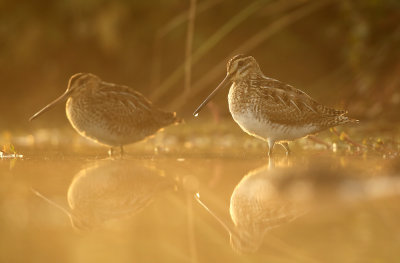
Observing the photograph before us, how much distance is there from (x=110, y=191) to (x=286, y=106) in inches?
92.1

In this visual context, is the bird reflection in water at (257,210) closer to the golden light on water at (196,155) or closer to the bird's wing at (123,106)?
the golden light on water at (196,155)

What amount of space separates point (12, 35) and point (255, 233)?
25.7ft

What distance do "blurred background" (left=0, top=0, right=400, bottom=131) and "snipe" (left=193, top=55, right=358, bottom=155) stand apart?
265 cm

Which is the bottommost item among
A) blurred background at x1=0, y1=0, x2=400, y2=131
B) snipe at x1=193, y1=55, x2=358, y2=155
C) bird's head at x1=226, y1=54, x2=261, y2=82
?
snipe at x1=193, y1=55, x2=358, y2=155

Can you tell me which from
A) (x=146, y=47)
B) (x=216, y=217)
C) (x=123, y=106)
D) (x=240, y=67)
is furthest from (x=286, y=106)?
(x=146, y=47)

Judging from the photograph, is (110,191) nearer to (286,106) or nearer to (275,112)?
(275,112)

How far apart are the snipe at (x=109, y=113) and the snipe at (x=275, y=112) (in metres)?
0.96

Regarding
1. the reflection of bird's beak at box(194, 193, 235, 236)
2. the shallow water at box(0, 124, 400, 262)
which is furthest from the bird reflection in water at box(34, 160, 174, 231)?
the reflection of bird's beak at box(194, 193, 235, 236)

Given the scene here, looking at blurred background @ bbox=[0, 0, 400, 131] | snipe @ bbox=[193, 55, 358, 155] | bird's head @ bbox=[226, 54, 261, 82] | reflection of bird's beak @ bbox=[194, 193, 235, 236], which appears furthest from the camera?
blurred background @ bbox=[0, 0, 400, 131]

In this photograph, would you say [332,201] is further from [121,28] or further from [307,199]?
[121,28]

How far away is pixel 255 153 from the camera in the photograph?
18.7ft

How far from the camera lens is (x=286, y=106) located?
18.0 ft

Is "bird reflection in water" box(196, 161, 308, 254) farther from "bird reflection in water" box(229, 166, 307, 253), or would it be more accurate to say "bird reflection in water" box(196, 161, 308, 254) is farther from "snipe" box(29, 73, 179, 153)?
"snipe" box(29, 73, 179, 153)

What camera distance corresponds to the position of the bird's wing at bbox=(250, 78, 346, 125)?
17.7 ft
